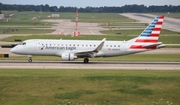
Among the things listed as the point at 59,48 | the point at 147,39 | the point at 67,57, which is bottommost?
the point at 67,57

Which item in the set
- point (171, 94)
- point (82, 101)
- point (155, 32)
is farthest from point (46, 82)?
point (155, 32)

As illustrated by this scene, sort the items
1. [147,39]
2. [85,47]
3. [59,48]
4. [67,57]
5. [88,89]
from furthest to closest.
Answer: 1. [147,39]
2. [85,47]
3. [59,48]
4. [67,57]
5. [88,89]

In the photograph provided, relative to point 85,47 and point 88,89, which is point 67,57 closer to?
point 85,47

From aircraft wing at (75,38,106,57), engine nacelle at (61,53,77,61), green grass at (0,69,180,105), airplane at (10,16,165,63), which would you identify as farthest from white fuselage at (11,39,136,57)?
green grass at (0,69,180,105)

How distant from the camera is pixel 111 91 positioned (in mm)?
28406

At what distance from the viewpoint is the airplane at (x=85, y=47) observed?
46.1m

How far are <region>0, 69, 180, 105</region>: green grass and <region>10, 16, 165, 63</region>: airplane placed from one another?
1308 centimetres

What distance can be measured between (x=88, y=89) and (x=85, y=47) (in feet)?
60.0

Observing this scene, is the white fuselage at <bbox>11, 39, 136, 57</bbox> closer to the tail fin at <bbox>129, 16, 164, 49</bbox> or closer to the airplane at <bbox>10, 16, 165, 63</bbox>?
the airplane at <bbox>10, 16, 165, 63</bbox>

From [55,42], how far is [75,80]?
52.7 ft

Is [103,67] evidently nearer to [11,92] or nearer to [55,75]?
[55,75]

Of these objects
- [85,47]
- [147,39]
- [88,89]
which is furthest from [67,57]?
[88,89]

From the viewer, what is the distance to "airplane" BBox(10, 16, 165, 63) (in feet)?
151

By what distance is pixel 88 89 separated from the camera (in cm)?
2875
